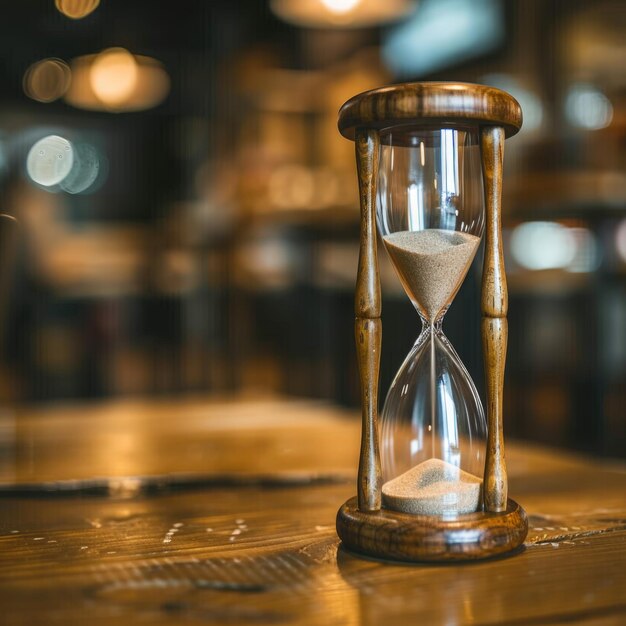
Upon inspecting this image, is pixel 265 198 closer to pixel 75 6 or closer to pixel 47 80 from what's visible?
pixel 75 6

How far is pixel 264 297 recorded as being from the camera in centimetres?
577

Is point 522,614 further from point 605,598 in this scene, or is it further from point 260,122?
point 260,122

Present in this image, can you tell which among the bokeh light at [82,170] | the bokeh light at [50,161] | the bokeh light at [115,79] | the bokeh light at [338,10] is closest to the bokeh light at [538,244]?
the bokeh light at [338,10]

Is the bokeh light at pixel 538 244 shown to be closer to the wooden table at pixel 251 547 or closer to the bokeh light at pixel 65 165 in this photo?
the wooden table at pixel 251 547

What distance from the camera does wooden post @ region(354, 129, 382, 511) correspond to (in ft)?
2.09

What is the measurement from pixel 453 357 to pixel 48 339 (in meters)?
6.23

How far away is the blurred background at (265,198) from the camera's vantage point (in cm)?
330

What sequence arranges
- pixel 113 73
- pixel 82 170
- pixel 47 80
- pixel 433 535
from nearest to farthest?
pixel 433 535, pixel 113 73, pixel 47 80, pixel 82 170

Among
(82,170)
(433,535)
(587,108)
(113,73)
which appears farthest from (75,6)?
(433,535)

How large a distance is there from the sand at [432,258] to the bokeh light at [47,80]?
7.22 meters

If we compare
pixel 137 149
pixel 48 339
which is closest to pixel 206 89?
pixel 137 149

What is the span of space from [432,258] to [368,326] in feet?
0.22

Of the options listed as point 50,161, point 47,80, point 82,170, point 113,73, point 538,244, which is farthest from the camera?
point 50,161

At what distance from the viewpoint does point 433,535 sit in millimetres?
591
